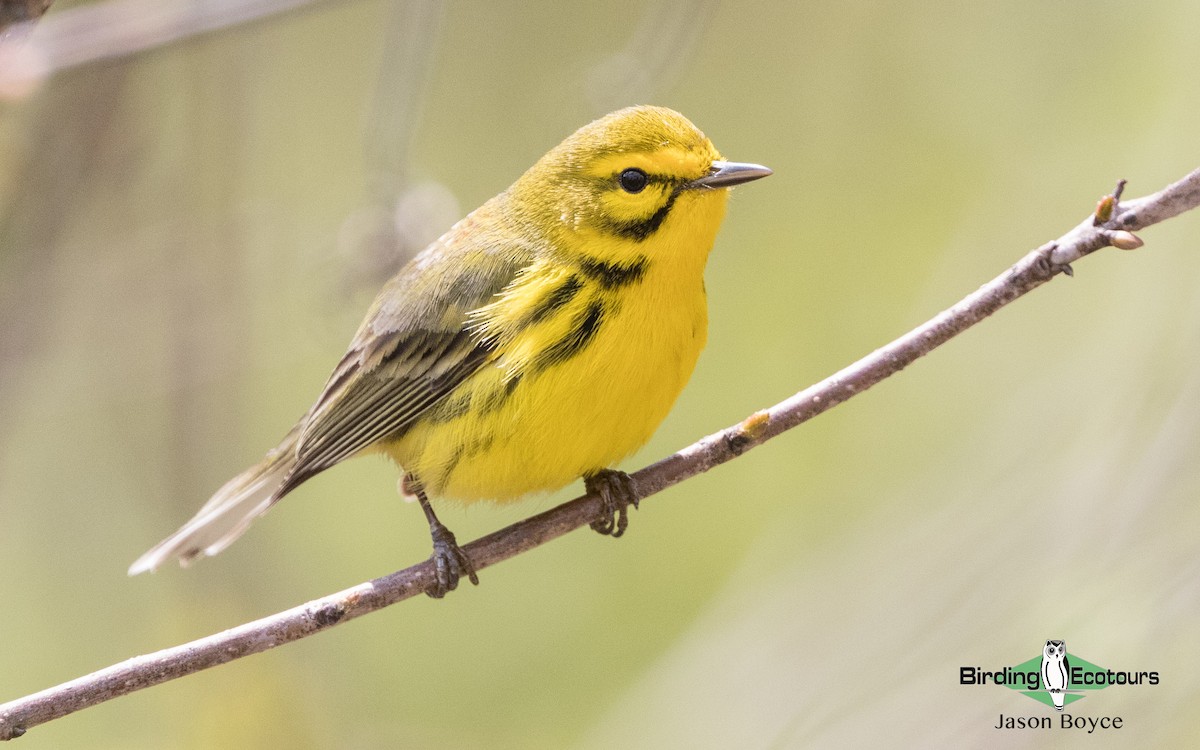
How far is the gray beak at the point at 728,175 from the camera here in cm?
349

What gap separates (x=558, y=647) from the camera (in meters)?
5.38

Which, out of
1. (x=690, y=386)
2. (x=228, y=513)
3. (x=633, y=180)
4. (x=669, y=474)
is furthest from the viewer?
(x=690, y=386)

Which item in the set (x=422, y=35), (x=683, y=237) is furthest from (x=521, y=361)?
(x=422, y=35)

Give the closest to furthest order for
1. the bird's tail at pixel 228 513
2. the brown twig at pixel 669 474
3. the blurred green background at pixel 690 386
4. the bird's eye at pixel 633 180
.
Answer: the brown twig at pixel 669 474 → the bird's eye at pixel 633 180 → the blurred green background at pixel 690 386 → the bird's tail at pixel 228 513

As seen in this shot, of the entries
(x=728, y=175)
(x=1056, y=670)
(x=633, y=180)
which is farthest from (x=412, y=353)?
(x=1056, y=670)

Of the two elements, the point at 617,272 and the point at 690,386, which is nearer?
the point at 617,272

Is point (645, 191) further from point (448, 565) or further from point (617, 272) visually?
point (448, 565)

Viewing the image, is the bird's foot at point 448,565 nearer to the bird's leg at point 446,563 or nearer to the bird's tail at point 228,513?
the bird's leg at point 446,563

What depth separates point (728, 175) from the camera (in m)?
3.54

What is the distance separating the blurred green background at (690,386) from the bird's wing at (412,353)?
1.52 feet

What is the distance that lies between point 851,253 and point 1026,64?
126 centimetres

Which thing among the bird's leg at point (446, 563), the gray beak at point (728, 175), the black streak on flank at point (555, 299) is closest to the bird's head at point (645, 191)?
the gray beak at point (728, 175)

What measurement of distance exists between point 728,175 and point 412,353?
1170 millimetres

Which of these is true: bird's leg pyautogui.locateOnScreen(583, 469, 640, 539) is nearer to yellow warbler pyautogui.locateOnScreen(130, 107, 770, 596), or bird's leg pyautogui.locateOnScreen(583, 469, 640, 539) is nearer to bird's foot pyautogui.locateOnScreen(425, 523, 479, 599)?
yellow warbler pyautogui.locateOnScreen(130, 107, 770, 596)
